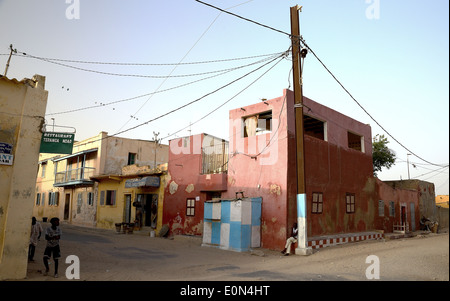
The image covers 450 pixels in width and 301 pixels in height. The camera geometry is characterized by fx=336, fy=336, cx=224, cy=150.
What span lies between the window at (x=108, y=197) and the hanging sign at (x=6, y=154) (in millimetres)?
16384

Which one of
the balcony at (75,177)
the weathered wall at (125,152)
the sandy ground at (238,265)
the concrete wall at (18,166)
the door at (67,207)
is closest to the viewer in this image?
the concrete wall at (18,166)

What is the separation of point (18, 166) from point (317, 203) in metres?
11.9

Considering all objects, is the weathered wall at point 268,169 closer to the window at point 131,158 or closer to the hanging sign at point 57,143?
the hanging sign at point 57,143

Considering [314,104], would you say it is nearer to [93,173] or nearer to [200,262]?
[200,262]

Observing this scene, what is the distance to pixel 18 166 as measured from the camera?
8.45 metres

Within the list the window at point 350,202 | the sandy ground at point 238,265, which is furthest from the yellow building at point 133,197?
the window at point 350,202

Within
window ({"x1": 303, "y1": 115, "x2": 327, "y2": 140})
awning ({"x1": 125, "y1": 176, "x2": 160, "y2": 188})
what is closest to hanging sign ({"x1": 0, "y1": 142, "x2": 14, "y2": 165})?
awning ({"x1": 125, "y1": 176, "x2": 160, "y2": 188})

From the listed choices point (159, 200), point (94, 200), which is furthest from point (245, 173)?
point (94, 200)

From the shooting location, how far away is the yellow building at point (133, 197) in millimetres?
20375

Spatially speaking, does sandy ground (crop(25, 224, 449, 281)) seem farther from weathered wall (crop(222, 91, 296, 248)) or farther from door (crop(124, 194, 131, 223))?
door (crop(124, 194, 131, 223))

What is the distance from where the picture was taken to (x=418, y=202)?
90.3 feet

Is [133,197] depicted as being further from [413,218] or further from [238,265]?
[413,218]

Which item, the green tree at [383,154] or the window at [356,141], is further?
the green tree at [383,154]
